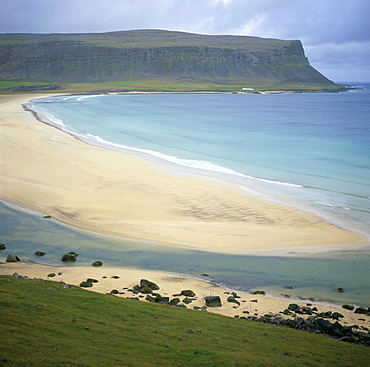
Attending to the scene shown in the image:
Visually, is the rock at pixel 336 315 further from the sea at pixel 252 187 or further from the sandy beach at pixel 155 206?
the sandy beach at pixel 155 206

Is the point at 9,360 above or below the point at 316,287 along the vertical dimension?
below

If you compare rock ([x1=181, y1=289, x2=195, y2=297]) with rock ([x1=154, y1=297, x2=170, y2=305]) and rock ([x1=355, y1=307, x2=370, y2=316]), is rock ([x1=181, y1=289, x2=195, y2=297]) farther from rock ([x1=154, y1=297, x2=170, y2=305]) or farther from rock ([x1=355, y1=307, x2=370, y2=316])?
rock ([x1=355, y1=307, x2=370, y2=316])

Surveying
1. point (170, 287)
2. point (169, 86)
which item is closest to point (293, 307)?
point (170, 287)

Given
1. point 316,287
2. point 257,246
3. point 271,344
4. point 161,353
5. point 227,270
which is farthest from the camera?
point 257,246

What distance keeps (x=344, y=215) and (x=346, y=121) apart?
5577 centimetres

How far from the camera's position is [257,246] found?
1616 cm

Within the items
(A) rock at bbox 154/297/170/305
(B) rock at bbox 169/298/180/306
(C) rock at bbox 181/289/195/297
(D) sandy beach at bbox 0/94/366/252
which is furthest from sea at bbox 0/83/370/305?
(A) rock at bbox 154/297/170/305

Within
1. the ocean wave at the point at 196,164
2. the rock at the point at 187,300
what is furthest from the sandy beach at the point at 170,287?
the ocean wave at the point at 196,164

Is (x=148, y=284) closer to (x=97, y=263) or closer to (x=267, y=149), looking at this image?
(x=97, y=263)

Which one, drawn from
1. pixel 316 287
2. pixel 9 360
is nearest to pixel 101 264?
pixel 316 287

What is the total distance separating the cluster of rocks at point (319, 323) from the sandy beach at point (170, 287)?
21cm

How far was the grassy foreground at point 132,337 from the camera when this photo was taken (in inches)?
269

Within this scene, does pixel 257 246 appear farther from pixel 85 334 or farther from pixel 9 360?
pixel 9 360

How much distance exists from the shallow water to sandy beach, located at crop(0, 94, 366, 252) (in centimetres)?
84
